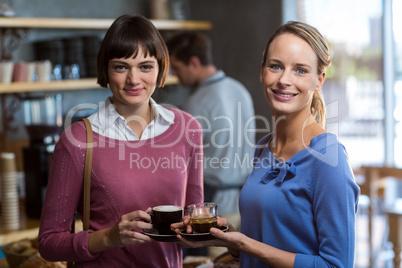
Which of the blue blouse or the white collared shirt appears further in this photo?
the white collared shirt

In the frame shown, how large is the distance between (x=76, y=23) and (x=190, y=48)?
984 millimetres

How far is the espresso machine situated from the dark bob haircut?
184 centimetres

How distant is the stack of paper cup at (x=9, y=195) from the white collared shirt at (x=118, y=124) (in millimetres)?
1779

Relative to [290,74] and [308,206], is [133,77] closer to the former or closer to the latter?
[290,74]

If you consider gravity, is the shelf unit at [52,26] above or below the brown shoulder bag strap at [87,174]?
above

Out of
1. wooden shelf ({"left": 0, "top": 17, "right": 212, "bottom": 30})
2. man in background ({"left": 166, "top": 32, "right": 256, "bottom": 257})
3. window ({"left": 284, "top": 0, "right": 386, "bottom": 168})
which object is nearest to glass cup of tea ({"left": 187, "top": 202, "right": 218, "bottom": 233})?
man in background ({"left": 166, "top": 32, "right": 256, "bottom": 257})

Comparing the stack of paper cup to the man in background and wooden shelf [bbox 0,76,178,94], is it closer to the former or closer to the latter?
wooden shelf [bbox 0,76,178,94]

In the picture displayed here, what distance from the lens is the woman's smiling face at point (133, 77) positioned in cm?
159

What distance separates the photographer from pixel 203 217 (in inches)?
57.7

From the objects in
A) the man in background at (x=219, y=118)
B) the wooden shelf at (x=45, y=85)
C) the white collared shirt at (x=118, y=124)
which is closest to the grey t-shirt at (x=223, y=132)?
the man in background at (x=219, y=118)

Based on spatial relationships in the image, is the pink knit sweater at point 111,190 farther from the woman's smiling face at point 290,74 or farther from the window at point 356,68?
the window at point 356,68

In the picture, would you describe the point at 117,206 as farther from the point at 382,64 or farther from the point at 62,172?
the point at 382,64

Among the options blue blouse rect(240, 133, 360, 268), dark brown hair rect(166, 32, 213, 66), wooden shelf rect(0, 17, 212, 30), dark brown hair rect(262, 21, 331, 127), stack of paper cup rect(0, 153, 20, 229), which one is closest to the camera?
blue blouse rect(240, 133, 360, 268)

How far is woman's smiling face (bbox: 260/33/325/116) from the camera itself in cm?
141
